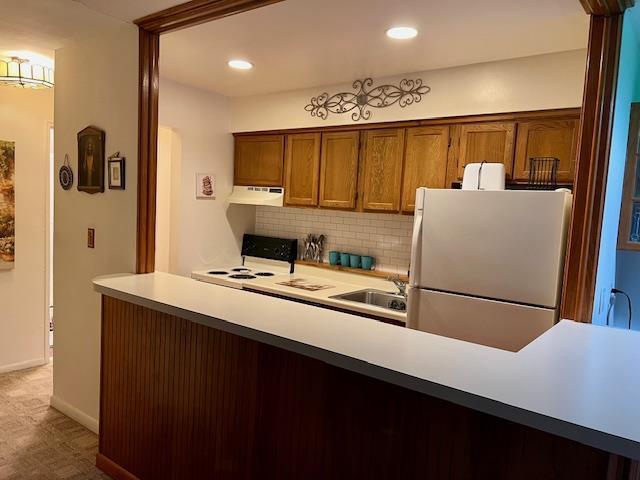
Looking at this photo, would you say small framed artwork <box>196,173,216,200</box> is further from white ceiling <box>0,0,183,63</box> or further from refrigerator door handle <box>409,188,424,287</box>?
refrigerator door handle <box>409,188,424,287</box>

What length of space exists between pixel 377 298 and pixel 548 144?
5.32 ft

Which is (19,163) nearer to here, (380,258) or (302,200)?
(302,200)

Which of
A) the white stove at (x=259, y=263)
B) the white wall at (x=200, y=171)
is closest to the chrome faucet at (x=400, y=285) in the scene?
the white stove at (x=259, y=263)

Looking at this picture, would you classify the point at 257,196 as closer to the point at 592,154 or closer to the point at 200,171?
the point at 200,171

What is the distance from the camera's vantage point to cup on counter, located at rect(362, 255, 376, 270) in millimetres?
3861

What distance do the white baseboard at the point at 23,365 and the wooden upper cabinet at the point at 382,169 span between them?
293 cm

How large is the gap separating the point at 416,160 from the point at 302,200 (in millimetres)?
1072

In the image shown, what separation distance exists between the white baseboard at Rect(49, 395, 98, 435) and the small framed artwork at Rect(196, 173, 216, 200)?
6.16 feet

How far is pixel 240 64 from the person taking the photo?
10.4 feet

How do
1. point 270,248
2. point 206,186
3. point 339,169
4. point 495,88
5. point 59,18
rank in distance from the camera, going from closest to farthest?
1. point 59,18
2. point 495,88
3. point 339,169
4. point 206,186
5. point 270,248

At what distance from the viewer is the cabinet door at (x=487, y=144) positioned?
9.38ft

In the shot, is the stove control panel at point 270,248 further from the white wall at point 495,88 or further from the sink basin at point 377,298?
the white wall at point 495,88

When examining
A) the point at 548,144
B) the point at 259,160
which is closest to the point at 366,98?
the point at 259,160

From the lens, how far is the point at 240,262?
4.60 meters
